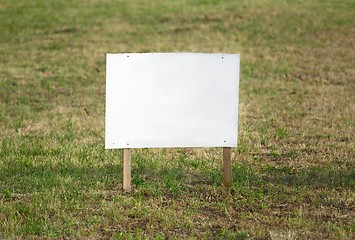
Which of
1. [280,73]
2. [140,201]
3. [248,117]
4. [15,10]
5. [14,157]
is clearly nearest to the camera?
[140,201]

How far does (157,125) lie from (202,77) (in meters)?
Answer: 0.66

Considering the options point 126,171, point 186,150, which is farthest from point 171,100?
point 186,150

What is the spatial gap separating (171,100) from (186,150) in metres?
2.47

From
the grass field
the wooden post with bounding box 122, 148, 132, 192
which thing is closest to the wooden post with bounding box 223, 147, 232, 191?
the grass field

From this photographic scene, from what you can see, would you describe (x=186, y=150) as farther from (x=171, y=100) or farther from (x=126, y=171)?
(x=171, y=100)

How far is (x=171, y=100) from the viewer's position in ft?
27.8

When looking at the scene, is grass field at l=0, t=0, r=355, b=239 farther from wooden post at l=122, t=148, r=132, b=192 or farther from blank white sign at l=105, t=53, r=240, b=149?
blank white sign at l=105, t=53, r=240, b=149

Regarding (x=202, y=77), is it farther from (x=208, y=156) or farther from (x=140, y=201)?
(x=208, y=156)

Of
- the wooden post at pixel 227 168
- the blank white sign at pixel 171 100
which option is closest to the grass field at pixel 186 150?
the wooden post at pixel 227 168

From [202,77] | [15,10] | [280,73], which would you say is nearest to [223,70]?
[202,77]

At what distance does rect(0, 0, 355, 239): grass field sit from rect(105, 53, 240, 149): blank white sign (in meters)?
0.58

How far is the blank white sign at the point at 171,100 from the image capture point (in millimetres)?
8406

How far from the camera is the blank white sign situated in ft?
27.6

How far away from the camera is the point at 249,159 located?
1040 cm
